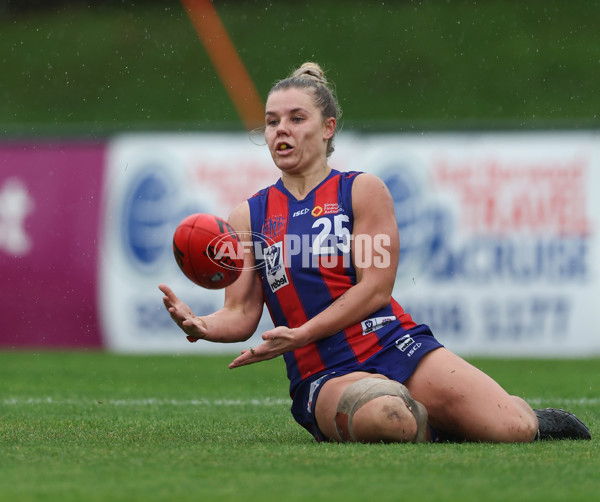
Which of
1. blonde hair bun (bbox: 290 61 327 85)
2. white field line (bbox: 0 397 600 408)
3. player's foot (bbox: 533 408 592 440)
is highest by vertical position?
blonde hair bun (bbox: 290 61 327 85)

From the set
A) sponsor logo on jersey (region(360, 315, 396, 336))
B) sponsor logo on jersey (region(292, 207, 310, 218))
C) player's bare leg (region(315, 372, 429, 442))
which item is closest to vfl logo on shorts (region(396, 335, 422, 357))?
sponsor logo on jersey (region(360, 315, 396, 336))

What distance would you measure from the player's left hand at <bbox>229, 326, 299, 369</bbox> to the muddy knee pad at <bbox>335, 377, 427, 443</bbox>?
0.33 meters

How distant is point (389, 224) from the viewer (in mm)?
5070

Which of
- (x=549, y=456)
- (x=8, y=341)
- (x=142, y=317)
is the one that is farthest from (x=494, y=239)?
(x=549, y=456)

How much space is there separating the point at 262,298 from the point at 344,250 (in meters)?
0.49

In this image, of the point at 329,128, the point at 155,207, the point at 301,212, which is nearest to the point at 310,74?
the point at 329,128

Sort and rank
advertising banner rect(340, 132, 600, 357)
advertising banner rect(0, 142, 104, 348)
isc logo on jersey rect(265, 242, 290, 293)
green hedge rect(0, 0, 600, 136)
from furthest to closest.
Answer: green hedge rect(0, 0, 600, 136) → advertising banner rect(0, 142, 104, 348) → advertising banner rect(340, 132, 600, 357) → isc logo on jersey rect(265, 242, 290, 293)

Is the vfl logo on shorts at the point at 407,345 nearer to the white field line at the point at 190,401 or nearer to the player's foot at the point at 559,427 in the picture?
the player's foot at the point at 559,427

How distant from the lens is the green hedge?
21672mm

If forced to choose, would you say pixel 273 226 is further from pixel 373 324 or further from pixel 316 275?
pixel 373 324

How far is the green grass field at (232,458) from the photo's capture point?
357 cm

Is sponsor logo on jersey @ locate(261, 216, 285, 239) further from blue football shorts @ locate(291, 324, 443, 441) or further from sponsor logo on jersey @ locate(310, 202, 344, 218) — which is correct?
blue football shorts @ locate(291, 324, 443, 441)

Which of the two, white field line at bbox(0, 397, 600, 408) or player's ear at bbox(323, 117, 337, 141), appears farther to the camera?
white field line at bbox(0, 397, 600, 408)

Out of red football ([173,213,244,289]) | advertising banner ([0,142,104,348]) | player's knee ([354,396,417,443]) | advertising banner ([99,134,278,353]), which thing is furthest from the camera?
advertising banner ([0,142,104,348])
